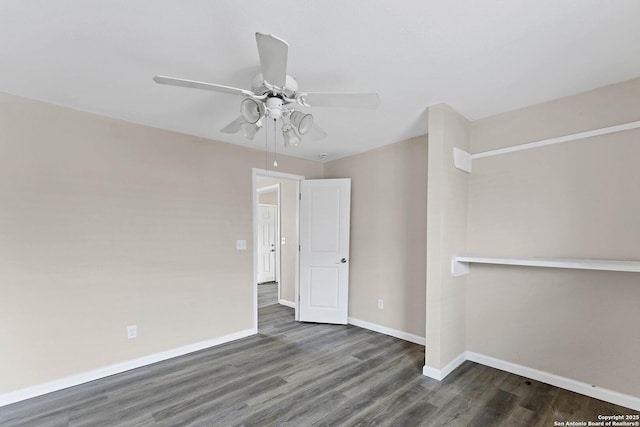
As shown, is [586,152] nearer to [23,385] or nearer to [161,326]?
[161,326]

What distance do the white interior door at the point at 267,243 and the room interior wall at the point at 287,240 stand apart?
6.54ft

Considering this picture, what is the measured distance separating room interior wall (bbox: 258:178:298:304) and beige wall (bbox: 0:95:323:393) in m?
1.37

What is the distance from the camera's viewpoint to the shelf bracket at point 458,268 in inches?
108

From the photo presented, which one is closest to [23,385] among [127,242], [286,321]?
[127,242]

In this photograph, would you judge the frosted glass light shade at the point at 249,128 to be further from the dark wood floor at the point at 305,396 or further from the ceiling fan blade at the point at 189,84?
the dark wood floor at the point at 305,396

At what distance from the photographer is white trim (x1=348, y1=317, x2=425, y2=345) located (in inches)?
136

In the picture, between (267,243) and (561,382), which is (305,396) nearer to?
(561,382)

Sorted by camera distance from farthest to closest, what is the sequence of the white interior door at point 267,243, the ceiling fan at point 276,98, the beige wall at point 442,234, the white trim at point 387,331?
the white interior door at point 267,243 < the white trim at point 387,331 < the beige wall at point 442,234 < the ceiling fan at point 276,98

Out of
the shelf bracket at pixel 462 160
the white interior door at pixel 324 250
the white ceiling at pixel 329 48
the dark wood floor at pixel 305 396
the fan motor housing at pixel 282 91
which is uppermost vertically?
the white ceiling at pixel 329 48

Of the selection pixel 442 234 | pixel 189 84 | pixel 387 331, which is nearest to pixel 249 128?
pixel 189 84

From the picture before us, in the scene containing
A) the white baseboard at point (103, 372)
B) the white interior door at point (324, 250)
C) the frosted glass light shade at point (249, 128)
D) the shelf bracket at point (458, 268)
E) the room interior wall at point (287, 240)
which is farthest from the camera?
the room interior wall at point (287, 240)

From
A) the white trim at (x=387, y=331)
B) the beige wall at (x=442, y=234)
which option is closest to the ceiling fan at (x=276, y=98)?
the beige wall at (x=442, y=234)

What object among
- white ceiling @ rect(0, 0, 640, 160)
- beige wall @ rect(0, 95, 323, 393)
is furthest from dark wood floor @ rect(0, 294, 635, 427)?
white ceiling @ rect(0, 0, 640, 160)

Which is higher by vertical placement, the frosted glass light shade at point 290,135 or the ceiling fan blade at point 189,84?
the ceiling fan blade at point 189,84
